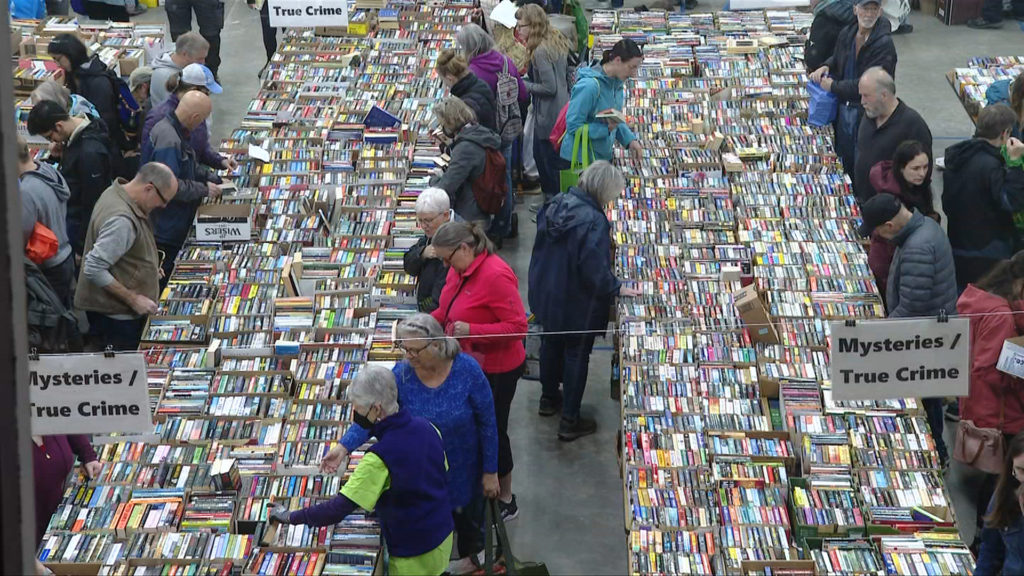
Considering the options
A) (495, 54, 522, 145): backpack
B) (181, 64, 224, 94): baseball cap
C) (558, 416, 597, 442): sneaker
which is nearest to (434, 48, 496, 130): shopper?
(495, 54, 522, 145): backpack

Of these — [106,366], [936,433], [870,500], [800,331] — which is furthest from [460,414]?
[936,433]

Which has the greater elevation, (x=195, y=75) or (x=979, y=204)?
(x=195, y=75)

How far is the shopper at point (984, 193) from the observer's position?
25.3 ft

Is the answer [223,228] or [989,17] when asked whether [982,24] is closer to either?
[989,17]

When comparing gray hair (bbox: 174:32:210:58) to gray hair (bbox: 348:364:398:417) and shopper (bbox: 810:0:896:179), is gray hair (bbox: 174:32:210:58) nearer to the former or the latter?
shopper (bbox: 810:0:896:179)

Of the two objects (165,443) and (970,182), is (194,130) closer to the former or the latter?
(165,443)

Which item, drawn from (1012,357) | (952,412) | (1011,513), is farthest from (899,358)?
(952,412)

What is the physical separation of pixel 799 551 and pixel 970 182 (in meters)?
3.34

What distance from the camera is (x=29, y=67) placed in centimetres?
1095

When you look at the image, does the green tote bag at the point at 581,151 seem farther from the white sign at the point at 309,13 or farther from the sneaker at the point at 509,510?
the white sign at the point at 309,13

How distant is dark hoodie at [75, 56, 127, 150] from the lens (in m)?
9.36

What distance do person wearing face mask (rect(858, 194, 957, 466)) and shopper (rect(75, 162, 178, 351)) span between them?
12.5 ft

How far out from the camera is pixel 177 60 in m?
9.38

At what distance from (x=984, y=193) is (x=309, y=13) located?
6.06 meters
